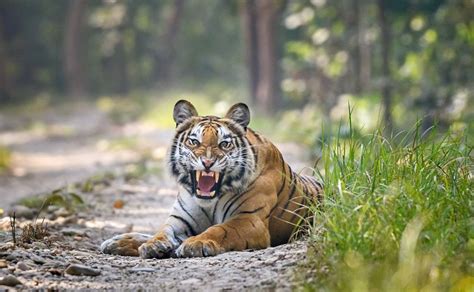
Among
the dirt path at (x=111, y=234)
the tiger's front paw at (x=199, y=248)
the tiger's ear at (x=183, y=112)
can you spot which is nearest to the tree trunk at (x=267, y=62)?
the dirt path at (x=111, y=234)

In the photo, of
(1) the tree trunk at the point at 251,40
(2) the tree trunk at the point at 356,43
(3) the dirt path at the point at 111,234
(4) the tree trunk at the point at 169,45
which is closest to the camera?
(3) the dirt path at the point at 111,234

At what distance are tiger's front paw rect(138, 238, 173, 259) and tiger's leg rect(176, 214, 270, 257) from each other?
0.16 metres

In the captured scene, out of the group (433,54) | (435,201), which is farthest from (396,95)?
(435,201)

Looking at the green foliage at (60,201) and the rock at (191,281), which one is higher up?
the green foliage at (60,201)

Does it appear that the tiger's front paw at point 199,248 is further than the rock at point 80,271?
Yes

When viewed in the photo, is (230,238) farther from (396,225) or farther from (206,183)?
(396,225)

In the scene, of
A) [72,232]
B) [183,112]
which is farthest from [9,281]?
[72,232]

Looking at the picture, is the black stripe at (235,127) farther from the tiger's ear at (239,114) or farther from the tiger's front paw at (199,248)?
the tiger's front paw at (199,248)

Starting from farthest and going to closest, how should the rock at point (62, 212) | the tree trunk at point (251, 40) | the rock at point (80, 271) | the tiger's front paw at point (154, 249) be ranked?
1. the tree trunk at point (251, 40)
2. the rock at point (62, 212)
3. the tiger's front paw at point (154, 249)
4. the rock at point (80, 271)

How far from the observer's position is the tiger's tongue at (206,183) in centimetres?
597

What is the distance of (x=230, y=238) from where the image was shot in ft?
19.0

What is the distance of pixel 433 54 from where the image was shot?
1666 centimetres

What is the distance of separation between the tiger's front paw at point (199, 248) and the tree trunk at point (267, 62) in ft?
54.6

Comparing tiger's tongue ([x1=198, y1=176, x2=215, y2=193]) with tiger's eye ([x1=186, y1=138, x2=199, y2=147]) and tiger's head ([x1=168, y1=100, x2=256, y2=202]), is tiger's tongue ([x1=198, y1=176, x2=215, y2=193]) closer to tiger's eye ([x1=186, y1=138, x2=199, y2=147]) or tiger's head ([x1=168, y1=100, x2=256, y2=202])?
tiger's head ([x1=168, y1=100, x2=256, y2=202])
